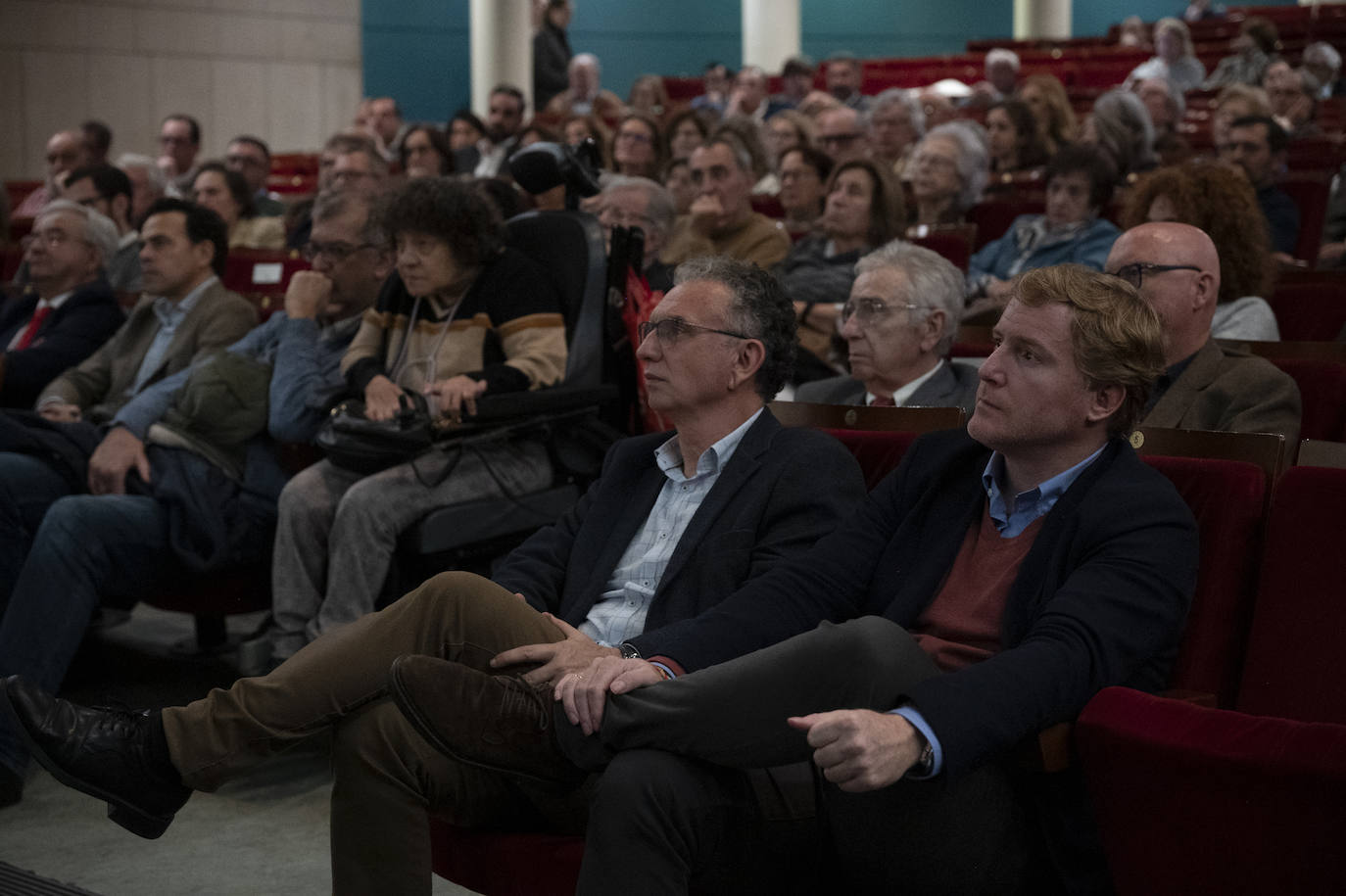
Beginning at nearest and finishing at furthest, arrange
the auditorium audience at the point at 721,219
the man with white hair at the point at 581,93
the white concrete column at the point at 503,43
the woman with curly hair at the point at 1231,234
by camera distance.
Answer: the woman with curly hair at the point at 1231,234, the auditorium audience at the point at 721,219, the man with white hair at the point at 581,93, the white concrete column at the point at 503,43

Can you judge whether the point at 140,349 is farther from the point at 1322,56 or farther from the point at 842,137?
the point at 1322,56

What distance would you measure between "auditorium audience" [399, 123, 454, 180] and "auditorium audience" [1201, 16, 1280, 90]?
5.14 metres

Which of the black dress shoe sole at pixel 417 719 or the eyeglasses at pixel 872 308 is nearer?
the black dress shoe sole at pixel 417 719

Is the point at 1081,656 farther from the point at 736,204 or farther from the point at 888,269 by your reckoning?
the point at 736,204

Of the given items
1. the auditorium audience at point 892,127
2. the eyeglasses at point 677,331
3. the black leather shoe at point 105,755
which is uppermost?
the auditorium audience at point 892,127

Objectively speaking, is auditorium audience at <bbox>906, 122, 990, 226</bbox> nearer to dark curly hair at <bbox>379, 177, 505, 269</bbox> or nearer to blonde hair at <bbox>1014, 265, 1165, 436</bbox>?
dark curly hair at <bbox>379, 177, 505, 269</bbox>

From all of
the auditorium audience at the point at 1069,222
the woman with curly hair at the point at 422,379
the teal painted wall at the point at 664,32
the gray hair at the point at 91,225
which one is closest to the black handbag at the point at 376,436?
the woman with curly hair at the point at 422,379

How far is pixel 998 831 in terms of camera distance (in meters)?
1.47

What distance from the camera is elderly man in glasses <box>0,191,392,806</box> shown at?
9.05 ft

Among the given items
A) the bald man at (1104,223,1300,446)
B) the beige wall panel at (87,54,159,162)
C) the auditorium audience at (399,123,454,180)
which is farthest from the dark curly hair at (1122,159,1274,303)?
the beige wall panel at (87,54,159,162)

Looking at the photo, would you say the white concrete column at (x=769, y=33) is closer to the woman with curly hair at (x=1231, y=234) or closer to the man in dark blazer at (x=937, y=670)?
the woman with curly hair at (x=1231, y=234)

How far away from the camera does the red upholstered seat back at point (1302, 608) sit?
1.62 metres

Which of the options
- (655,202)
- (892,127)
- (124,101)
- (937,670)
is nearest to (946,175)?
(655,202)

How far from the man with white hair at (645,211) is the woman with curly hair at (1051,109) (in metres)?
3.19
